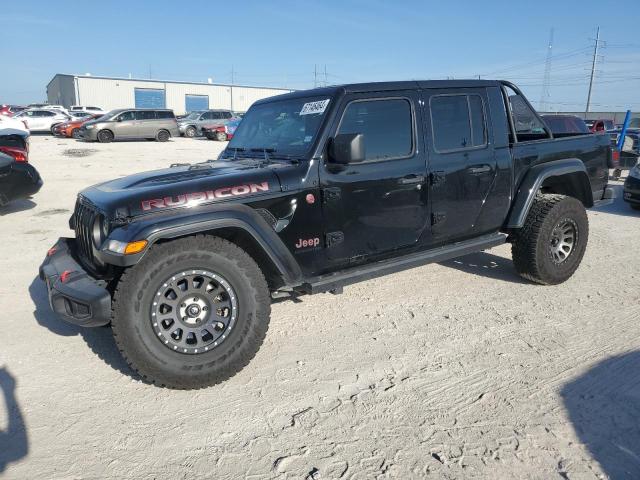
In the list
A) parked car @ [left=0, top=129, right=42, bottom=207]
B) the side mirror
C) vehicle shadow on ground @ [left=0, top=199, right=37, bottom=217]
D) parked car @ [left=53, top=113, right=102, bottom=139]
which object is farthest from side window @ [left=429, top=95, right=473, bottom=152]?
parked car @ [left=53, top=113, right=102, bottom=139]

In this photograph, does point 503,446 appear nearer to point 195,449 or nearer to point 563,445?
point 563,445

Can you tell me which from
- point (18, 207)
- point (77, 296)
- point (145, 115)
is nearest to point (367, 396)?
point (77, 296)

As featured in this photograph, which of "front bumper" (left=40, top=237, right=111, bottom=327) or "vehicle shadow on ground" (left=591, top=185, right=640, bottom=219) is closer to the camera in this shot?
"front bumper" (left=40, top=237, right=111, bottom=327)

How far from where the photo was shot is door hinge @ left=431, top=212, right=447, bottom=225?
3.96m

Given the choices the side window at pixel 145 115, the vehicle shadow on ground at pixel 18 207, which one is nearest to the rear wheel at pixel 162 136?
the side window at pixel 145 115

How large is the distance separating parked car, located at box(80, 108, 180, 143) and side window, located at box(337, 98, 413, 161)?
20642 millimetres

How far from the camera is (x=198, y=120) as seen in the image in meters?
27.8

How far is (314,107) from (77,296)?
7.04ft

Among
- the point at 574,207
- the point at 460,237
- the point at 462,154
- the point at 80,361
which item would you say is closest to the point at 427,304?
the point at 460,237

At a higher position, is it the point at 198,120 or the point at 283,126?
the point at 198,120

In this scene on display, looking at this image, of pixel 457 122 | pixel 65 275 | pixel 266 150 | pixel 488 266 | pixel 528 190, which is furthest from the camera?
pixel 488 266

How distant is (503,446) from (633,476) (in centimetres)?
58

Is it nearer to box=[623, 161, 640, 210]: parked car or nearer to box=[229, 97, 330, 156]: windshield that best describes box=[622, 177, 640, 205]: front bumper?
box=[623, 161, 640, 210]: parked car

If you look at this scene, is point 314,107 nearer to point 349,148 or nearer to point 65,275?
point 349,148
